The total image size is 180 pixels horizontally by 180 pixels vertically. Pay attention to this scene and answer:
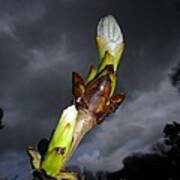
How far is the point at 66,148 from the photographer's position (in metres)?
1.24

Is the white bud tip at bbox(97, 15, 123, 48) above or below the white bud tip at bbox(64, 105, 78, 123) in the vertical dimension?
above

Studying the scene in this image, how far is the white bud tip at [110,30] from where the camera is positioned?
1.32 meters

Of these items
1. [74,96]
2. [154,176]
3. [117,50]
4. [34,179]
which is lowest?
[34,179]

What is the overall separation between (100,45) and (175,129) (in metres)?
18.9

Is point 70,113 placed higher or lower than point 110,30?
lower

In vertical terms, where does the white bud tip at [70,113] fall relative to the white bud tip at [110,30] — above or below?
below

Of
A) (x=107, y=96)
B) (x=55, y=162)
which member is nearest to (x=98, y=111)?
(x=107, y=96)

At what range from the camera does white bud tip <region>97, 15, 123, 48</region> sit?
1321mm

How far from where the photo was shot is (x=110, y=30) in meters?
1.33

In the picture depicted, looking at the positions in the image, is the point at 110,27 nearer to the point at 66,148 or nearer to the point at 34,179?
the point at 66,148

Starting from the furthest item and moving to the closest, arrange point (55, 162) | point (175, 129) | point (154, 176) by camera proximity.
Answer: point (154, 176) → point (175, 129) → point (55, 162)

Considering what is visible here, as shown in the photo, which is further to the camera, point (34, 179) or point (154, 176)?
point (154, 176)

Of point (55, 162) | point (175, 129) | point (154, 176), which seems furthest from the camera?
point (154, 176)

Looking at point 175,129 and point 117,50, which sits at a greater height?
point 175,129
